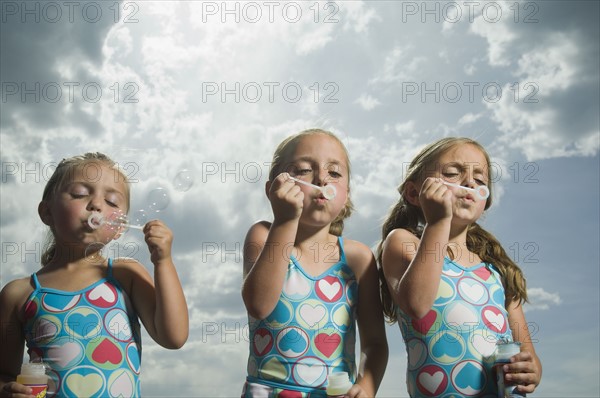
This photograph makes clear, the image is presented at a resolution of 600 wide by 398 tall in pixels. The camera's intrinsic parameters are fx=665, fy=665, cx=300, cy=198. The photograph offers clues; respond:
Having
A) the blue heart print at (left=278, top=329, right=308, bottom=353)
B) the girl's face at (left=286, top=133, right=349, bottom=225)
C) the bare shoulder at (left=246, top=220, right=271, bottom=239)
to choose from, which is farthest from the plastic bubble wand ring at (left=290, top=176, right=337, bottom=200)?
the blue heart print at (left=278, top=329, right=308, bottom=353)

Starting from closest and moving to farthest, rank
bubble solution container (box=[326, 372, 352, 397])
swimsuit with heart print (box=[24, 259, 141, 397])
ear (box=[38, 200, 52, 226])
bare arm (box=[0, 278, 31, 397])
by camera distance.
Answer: bubble solution container (box=[326, 372, 352, 397]) → swimsuit with heart print (box=[24, 259, 141, 397]) → bare arm (box=[0, 278, 31, 397]) → ear (box=[38, 200, 52, 226])

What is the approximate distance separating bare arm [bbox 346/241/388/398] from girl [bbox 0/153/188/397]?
82 cm

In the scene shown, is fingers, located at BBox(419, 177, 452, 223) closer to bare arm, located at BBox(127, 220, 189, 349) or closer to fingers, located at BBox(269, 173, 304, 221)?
fingers, located at BBox(269, 173, 304, 221)

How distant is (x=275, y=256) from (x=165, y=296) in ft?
1.79

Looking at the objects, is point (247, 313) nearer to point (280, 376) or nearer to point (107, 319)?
point (280, 376)

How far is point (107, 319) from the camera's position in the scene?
9.99ft

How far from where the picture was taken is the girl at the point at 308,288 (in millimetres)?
2838

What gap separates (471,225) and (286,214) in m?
1.30

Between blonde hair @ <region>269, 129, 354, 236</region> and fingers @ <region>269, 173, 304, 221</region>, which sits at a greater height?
blonde hair @ <region>269, 129, 354, 236</region>

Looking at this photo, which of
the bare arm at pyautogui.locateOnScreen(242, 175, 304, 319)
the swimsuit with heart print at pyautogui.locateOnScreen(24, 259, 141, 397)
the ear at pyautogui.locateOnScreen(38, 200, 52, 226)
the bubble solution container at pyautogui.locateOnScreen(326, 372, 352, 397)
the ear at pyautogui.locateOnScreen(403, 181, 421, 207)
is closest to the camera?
the bubble solution container at pyautogui.locateOnScreen(326, 372, 352, 397)

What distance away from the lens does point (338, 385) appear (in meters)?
2.68

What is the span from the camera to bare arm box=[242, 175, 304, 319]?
2807mm

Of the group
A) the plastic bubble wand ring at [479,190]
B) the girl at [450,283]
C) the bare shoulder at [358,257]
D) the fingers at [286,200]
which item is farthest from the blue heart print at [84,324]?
the plastic bubble wand ring at [479,190]

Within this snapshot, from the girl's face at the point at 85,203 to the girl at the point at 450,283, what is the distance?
1.33 m
